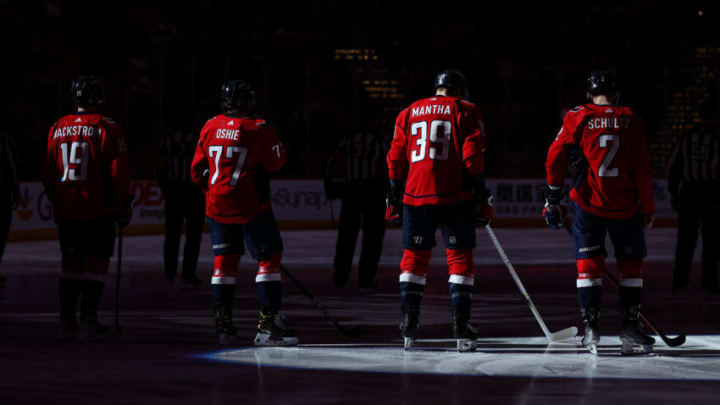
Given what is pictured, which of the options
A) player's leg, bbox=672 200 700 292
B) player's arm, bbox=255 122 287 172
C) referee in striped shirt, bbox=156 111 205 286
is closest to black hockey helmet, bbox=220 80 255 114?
player's arm, bbox=255 122 287 172

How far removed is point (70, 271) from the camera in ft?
25.7

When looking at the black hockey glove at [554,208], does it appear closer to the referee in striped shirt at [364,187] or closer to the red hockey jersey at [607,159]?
the red hockey jersey at [607,159]

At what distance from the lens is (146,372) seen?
6.27 meters

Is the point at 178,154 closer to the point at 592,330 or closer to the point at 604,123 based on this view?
the point at 604,123

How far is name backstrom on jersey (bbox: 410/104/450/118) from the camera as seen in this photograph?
709 centimetres

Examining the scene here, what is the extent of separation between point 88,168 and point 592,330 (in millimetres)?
3442

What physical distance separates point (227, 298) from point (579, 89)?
66.3 feet

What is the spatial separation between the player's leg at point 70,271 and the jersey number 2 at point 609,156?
11.2 feet

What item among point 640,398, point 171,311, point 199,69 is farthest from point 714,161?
point 199,69

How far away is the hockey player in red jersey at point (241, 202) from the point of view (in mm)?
7375

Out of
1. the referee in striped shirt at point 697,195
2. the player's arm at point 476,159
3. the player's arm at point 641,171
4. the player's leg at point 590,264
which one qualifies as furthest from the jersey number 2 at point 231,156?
the referee in striped shirt at point 697,195

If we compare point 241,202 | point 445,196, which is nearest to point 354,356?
point 445,196

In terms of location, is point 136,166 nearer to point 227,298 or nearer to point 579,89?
point 579,89

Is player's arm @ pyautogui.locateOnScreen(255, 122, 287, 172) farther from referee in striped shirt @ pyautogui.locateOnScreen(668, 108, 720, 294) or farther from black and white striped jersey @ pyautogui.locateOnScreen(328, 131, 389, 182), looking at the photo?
referee in striped shirt @ pyautogui.locateOnScreen(668, 108, 720, 294)
